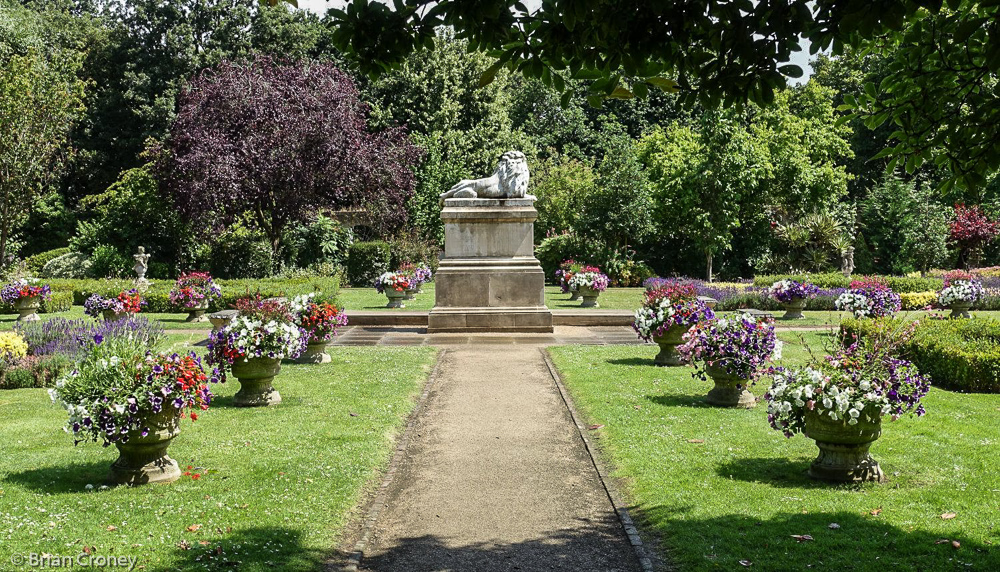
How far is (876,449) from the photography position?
7.93m

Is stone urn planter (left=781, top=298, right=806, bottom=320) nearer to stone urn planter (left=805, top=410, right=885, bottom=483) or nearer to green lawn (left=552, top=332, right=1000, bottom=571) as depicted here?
green lawn (left=552, top=332, right=1000, bottom=571)

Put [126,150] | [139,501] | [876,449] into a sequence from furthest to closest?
[126,150]
[876,449]
[139,501]

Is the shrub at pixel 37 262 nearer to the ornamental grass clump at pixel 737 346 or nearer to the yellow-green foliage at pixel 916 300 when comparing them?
the ornamental grass clump at pixel 737 346

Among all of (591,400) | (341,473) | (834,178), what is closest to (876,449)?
(591,400)

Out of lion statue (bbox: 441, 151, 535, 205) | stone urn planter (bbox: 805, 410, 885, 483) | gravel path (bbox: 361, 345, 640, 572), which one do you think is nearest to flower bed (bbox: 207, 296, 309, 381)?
gravel path (bbox: 361, 345, 640, 572)

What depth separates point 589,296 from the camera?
22.9m

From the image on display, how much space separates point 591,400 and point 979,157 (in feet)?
19.8

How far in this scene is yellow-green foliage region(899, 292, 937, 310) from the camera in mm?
22219

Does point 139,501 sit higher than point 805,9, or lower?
lower

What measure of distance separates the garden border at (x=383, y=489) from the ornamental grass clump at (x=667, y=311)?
3.23m

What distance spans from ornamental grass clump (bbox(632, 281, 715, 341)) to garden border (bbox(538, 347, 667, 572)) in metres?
2.16

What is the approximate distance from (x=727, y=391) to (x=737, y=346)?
2.44 ft

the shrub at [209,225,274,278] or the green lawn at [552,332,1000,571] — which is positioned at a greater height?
the shrub at [209,225,274,278]

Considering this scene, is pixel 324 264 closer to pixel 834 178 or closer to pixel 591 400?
pixel 834 178
